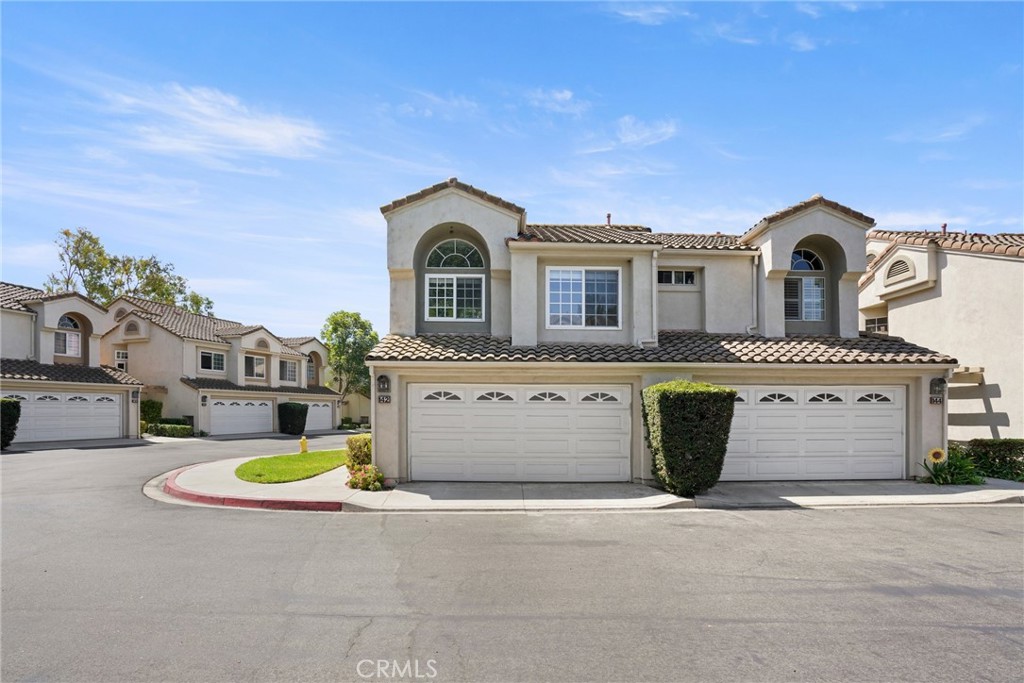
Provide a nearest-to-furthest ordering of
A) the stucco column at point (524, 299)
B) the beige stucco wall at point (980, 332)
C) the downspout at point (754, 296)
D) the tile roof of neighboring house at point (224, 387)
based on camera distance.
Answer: the stucco column at point (524, 299) < the beige stucco wall at point (980, 332) < the downspout at point (754, 296) < the tile roof of neighboring house at point (224, 387)

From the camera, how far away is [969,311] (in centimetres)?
1700

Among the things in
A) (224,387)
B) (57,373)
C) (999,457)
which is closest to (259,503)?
(999,457)

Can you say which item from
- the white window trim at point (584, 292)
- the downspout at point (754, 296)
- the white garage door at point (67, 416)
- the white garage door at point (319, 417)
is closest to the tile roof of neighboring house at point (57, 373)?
the white garage door at point (67, 416)

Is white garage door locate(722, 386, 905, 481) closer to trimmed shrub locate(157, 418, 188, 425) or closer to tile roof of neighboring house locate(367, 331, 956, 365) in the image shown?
tile roof of neighboring house locate(367, 331, 956, 365)

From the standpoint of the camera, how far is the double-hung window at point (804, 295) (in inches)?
645

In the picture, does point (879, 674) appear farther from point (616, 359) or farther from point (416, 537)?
point (616, 359)

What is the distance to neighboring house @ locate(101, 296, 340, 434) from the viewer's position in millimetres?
32406

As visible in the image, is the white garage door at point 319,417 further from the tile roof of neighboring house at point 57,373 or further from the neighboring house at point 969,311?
the neighboring house at point 969,311

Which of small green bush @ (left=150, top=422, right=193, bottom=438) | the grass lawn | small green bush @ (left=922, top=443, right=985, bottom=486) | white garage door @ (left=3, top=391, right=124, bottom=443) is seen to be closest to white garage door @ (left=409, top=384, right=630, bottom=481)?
the grass lawn

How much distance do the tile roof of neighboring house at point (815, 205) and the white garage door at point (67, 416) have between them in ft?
96.6

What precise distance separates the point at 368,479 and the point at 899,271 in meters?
18.5

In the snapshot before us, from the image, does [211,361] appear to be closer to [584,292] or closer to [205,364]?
[205,364]

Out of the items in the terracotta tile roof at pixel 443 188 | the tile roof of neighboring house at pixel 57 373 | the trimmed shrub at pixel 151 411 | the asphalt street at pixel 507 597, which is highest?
the terracotta tile roof at pixel 443 188

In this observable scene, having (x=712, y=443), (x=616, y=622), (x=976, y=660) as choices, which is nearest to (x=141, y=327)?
(x=712, y=443)
